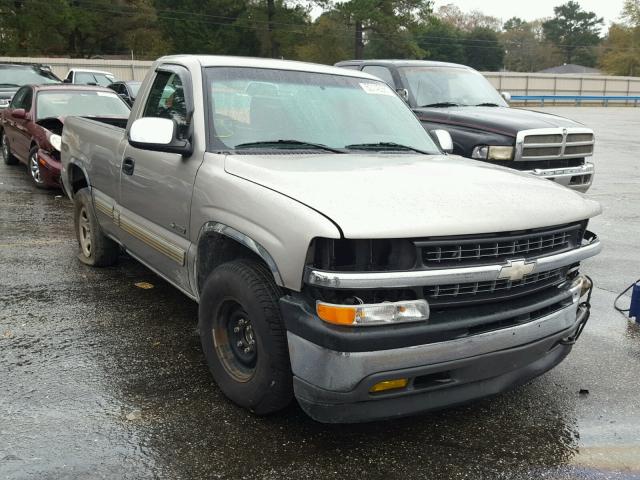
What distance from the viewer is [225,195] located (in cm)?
356

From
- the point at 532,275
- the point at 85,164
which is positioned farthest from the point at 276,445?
the point at 85,164

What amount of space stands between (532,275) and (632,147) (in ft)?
59.9

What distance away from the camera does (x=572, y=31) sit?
116250 mm

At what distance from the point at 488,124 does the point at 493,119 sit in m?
0.18

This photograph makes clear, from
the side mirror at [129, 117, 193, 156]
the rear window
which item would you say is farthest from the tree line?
the side mirror at [129, 117, 193, 156]

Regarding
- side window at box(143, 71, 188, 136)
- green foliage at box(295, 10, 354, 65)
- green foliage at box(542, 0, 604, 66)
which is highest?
green foliage at box(542, 0, 604, 66)

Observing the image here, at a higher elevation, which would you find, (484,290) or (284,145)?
(284,145)

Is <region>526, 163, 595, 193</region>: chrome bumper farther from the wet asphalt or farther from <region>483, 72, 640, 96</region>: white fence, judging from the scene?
<region>483, 72, 640, 96</region>: white fence

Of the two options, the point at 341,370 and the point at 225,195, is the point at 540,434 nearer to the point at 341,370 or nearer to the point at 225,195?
the point at 341,370

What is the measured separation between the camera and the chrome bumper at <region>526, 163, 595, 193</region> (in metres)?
7.93

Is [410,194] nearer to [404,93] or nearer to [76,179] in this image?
[76,179]

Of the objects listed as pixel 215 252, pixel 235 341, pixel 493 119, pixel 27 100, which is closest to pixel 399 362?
pixel 235 341

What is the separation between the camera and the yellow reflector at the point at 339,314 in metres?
2.82

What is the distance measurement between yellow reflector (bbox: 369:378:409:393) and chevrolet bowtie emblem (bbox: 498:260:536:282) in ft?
2.21
